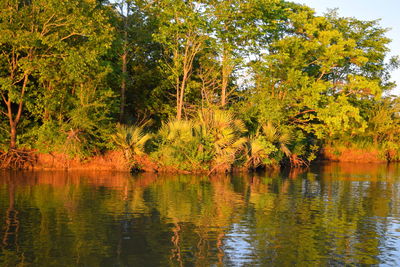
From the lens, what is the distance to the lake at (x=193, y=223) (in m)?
11.6

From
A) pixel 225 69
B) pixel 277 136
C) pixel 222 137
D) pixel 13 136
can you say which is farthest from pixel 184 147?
pixel 13 136

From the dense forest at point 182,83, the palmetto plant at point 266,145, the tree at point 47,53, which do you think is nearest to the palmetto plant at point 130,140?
the dense forest at point 182,83

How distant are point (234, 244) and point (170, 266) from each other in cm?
238

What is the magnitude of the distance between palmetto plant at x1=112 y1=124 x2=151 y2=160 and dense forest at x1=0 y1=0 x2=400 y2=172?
0.06m

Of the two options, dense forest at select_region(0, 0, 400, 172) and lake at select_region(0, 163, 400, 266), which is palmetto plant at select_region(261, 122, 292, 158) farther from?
lake at select_region(0, 163, 400, 266)

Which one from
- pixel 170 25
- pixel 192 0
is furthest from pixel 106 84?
pixel 192 0

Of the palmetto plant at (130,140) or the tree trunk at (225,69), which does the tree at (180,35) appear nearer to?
the tree trunk at (225,69)

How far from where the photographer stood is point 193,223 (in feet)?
49.8

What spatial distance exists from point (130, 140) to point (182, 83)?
21.9ft

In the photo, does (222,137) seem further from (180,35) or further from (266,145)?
(180,35)

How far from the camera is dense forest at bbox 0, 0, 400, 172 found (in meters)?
28.0

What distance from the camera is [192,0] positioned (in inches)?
1291

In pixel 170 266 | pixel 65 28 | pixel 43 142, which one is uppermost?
pixel 65 28

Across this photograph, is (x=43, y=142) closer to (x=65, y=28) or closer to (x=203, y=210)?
(x=65, y=28)
